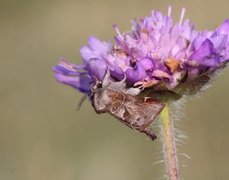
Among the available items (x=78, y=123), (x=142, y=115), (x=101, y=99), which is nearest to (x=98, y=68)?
(x=101, y=99)

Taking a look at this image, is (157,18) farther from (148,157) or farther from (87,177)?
(148,157)

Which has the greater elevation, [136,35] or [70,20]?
[136,35]

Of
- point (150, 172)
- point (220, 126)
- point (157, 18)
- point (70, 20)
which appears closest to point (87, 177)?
point (150, 172)

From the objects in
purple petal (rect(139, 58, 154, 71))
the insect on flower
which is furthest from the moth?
purple petal (rect(139, 58, 154, 71))

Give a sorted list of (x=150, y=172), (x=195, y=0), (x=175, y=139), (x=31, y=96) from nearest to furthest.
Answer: (x=175, y=139), (x=150, y=172), (x=31, y=96), (x=195, y=0)

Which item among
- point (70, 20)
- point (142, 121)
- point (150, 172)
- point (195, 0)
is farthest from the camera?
point (70, 20)

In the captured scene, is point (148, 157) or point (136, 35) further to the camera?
point (148, 157)

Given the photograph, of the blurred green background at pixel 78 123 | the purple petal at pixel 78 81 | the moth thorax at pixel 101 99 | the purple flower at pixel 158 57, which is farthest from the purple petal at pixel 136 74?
the blurred green background at pixel 78 123

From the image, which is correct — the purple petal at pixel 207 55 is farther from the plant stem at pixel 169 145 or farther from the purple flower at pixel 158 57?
the plant stem at pixel 169 145
